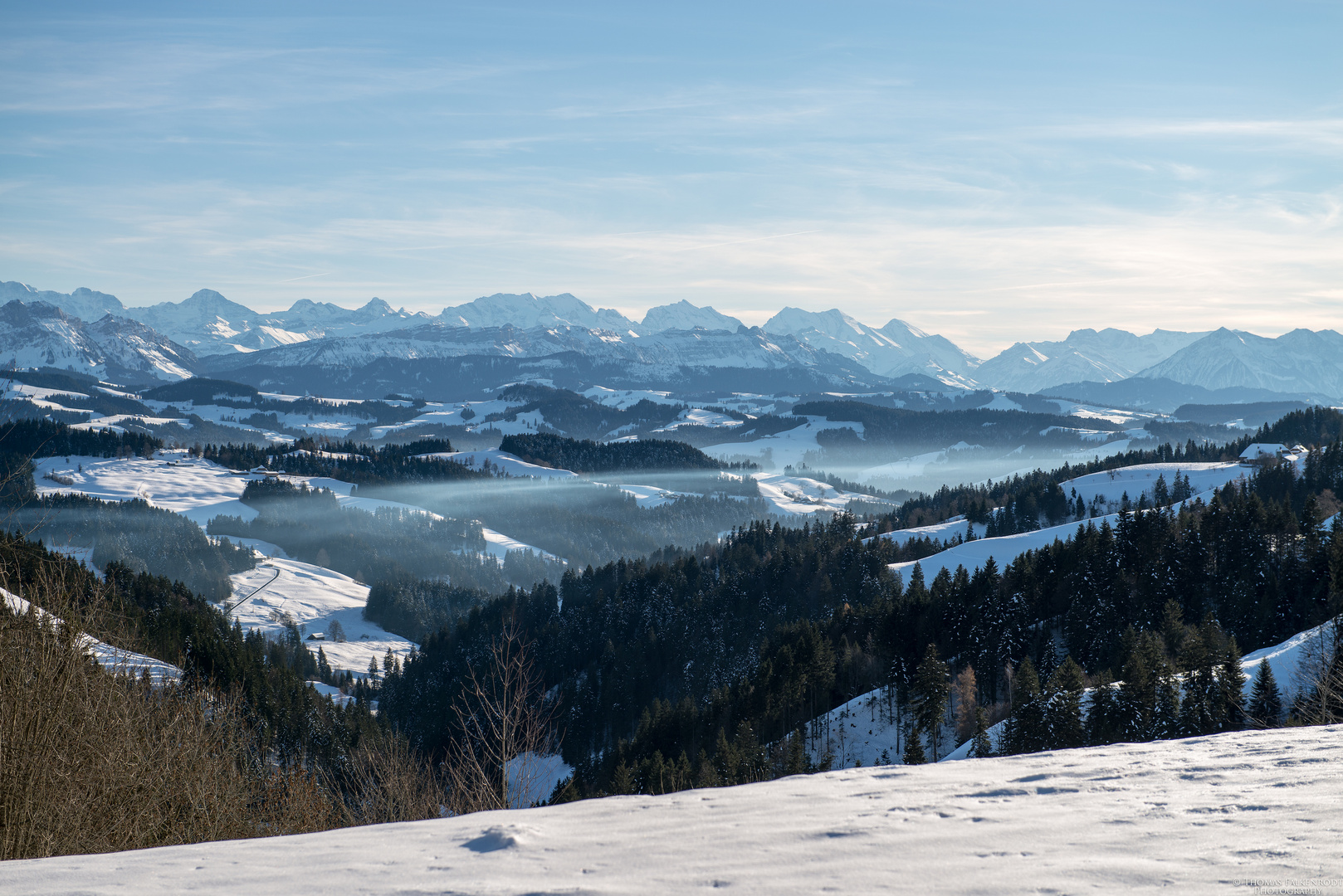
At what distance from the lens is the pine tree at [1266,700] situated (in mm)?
43438

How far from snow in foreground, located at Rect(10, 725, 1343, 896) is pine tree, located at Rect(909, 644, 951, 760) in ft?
176

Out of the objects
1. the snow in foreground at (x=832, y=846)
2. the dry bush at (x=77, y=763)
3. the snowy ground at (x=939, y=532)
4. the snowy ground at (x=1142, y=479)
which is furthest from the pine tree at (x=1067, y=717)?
the snowy ground at (x=1142, y=479)

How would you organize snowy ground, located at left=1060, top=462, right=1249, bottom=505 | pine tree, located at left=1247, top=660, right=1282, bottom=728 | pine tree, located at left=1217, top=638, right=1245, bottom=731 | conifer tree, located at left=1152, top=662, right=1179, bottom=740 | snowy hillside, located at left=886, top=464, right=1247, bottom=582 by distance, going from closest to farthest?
pine tree, located at left=1247, top=660, right=1282, bottom=728
pine tree, located at left=1217, top=638, right=1245, bottom=731
conifer tree, located at left=1152, top=662, right=1179, bottom=740
snowy hillside, located at left=886, top=464, right=1247, bottom=582
snowy ground, located at left=1060, top=462, right=1249, bottom=505

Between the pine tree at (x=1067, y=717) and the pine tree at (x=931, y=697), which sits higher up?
the pine tree at (x=1067, y=717)

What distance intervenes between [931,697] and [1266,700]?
2530 cm

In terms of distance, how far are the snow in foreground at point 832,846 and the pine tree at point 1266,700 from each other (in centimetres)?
3661

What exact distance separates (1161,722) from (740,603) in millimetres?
81657

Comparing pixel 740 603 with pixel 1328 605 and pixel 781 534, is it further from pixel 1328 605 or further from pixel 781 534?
pixel 1328 605

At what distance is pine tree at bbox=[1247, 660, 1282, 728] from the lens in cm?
4344

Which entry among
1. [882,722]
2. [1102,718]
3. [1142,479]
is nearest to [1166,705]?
[1102,718]

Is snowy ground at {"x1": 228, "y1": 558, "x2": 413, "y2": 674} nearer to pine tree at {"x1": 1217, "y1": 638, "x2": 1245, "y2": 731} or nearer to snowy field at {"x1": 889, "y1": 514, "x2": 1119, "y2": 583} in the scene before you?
snowy field at {"x1": 889, "y1": 514, "x2": 1119, "y2": 583}

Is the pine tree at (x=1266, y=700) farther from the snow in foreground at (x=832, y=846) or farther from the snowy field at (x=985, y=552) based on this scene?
the snowy field at (x=985, y=552)

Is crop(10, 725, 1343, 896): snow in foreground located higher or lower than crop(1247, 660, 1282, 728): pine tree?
higher

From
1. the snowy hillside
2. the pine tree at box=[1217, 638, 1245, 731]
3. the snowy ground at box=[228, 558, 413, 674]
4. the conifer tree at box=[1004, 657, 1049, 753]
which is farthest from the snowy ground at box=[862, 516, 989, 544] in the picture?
the snowy ground at box=[228, 558, 413, 674]
